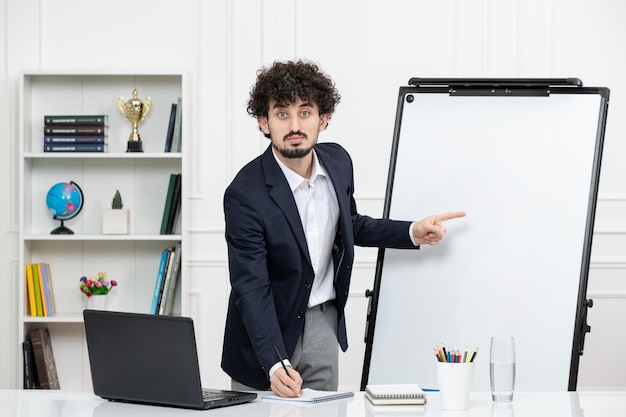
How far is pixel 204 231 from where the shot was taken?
445 centimetres

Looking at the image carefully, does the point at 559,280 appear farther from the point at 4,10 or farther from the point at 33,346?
the point at 4,10

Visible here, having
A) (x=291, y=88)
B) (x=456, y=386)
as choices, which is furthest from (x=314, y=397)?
(x=291, y=88)

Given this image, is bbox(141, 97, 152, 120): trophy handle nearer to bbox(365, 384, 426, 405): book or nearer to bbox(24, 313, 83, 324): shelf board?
bbox(24, 313, 83, 324): shelf board

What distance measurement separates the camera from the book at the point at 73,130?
172 inches

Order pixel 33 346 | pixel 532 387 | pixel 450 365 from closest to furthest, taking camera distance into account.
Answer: pixel 450 365 < pixel 532 387 < pixel 33 346

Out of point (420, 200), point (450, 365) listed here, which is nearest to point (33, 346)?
point (420, 200)

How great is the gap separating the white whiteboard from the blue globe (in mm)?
2170

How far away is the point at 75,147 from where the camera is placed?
4.37 meters

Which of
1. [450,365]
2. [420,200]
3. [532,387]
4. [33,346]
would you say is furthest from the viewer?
[33,346]

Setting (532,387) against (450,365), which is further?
(532,387)

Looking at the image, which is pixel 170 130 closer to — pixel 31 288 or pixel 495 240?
pixel 31 288

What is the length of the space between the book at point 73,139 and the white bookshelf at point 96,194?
0.12 meters

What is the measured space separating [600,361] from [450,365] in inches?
110

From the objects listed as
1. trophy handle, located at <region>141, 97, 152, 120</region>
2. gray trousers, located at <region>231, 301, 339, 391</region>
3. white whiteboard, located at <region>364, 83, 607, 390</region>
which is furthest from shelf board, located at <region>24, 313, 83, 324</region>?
white whiteboard, located at <region>364, 83, 607, 390</region>
